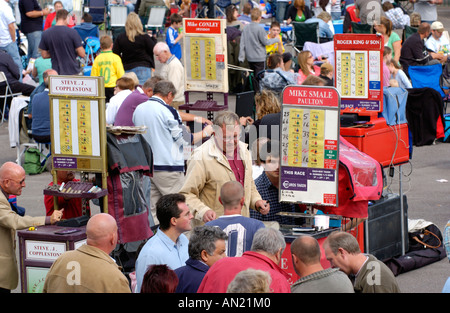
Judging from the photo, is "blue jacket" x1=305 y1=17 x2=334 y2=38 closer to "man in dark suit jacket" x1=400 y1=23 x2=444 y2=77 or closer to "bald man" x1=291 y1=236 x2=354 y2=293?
"man in dark suit jacket" x1=400 y1=23 x2=444 y2=77

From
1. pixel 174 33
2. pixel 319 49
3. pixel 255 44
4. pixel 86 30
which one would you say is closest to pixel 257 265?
pixel 255 44

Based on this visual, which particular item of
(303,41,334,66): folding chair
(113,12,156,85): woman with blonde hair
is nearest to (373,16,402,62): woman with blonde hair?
(303,41,334,66): folding chair

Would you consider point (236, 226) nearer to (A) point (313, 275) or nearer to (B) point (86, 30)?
(A) point (313, 275)

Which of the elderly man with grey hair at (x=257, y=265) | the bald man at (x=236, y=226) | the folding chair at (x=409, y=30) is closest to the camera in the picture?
the elderly man with grey hair at (x=257, y=265)

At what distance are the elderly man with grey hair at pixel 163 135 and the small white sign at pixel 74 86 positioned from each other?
6.50 feet

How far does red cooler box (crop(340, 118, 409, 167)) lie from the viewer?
9.40 meters

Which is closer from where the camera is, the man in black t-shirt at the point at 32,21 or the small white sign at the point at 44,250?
the small white sign at the point at 44,250

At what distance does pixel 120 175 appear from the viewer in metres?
8.24

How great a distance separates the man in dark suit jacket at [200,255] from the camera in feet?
19.6

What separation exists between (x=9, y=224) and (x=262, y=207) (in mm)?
2186

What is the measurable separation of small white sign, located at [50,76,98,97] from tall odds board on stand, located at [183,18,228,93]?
148 inches

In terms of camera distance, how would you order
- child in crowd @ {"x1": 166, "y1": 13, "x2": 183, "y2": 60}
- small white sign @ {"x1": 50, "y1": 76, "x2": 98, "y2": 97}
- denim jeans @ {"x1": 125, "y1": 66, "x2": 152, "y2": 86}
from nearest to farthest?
small white sign @ {"x1": 50, "y1": 76, "x2": 98, "y2": 97}
denim jeans @ {"x1": 125, "y1": 66, "x2": 152, "y2": 86}
child in crowd @ {"x1": 166, "y1": 13, "x2": 183, "y2": 60}

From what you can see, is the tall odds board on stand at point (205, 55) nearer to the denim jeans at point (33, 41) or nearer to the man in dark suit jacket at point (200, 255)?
the man in dark suit jacket at point (200, 255)

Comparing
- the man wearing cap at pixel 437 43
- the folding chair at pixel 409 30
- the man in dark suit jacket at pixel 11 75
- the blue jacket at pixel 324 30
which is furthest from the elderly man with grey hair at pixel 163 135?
the folding chair at pixel 409 30
